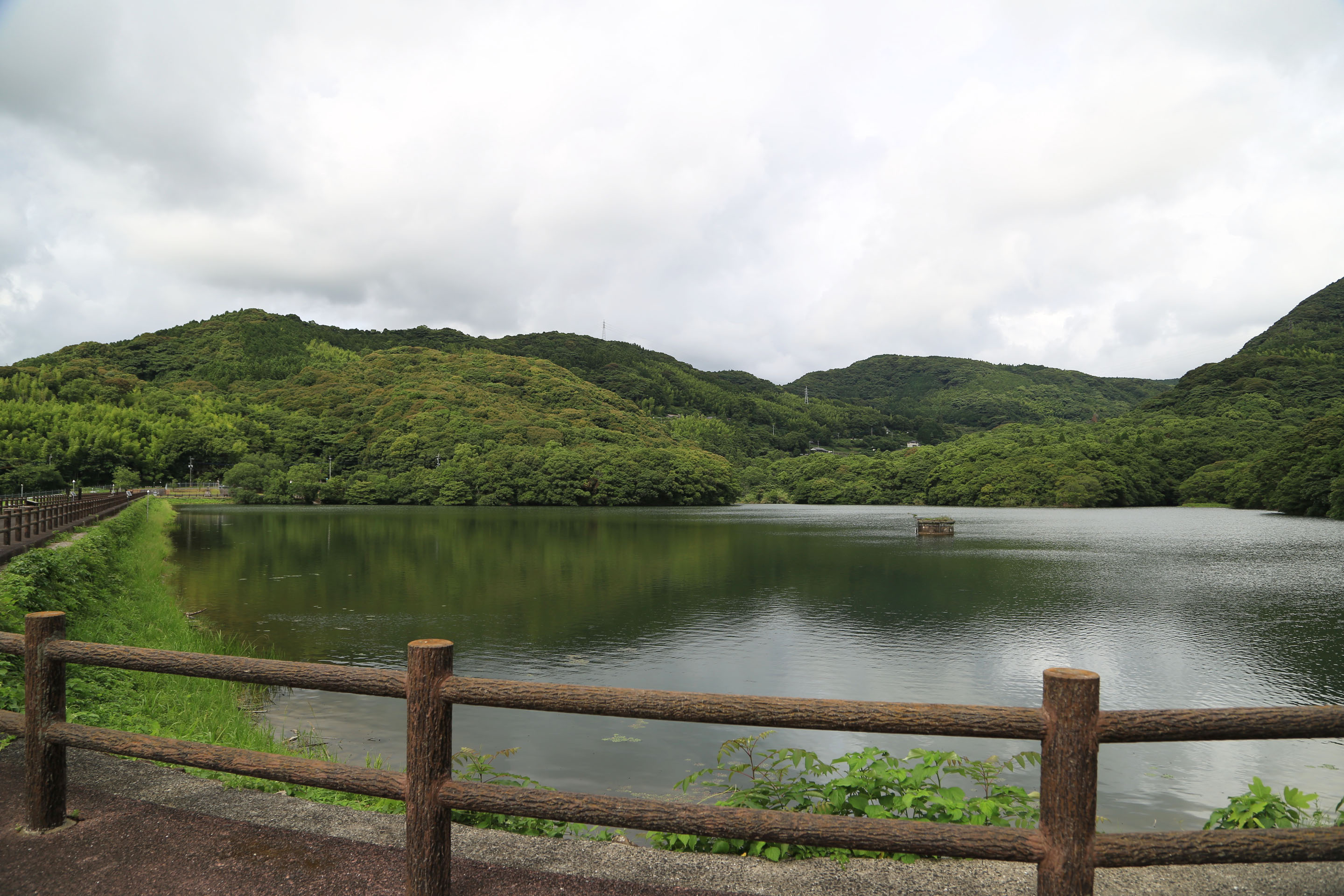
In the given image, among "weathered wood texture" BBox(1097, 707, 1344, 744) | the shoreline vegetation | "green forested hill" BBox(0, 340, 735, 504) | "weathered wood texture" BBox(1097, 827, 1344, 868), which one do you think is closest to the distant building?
the shoreline vegetation

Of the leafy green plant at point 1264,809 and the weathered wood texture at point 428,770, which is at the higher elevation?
the weathered wood texture at point 428,770

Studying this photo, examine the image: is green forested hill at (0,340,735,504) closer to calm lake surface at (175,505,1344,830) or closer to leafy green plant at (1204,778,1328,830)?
calm lake surface at (175,505,1344,830)

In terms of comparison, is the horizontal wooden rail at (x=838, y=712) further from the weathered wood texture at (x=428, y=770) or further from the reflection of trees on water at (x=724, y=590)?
the reflection of trees on water at (x=724, y=590)

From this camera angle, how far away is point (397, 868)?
348cm

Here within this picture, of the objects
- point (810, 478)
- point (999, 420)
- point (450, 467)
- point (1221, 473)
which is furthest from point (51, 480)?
point (999, 420)

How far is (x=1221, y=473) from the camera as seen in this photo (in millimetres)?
96750

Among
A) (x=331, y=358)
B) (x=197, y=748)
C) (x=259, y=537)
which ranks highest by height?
(x=331, y=358)

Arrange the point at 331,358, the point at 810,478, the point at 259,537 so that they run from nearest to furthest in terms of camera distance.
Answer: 1. the point at 259,537
2. the point at 810,478
3. the point at 331,358

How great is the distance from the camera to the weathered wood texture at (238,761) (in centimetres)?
327

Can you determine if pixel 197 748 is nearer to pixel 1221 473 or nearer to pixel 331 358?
pixel 1221 473

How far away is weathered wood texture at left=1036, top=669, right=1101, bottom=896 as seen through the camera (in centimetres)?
273

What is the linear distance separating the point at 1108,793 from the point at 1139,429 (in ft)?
424

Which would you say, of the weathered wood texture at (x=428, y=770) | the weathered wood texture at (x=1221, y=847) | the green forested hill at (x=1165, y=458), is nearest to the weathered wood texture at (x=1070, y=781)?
the weathered wood texture at (x=1221, y=847)

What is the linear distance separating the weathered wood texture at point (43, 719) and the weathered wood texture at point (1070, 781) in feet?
15.1
